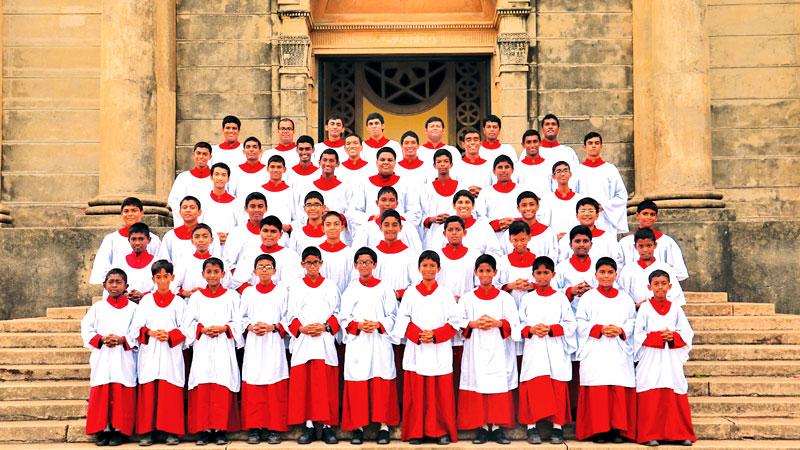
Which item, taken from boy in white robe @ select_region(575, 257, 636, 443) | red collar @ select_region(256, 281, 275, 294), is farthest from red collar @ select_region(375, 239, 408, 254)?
boy in white robe @ select_region(575, 257, 636, 443)

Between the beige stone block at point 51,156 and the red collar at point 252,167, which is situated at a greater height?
the beige stone block at point 51,156

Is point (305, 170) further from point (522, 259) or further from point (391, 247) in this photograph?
point (522, 259)

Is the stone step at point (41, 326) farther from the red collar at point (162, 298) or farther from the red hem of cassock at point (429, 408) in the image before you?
the red hem of cassock at point (429, 408)

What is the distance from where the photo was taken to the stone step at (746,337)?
1000cm

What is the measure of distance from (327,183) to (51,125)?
524 cm

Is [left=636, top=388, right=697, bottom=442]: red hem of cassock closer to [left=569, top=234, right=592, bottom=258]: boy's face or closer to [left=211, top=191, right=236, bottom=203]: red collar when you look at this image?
[left=569, top=234, right=592, bottom=258]: boy's face

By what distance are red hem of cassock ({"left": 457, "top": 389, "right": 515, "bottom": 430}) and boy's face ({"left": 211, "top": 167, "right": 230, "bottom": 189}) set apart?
12.2ft

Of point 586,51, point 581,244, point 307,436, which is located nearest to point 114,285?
point 307,436

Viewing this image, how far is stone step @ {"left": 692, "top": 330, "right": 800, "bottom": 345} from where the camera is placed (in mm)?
10000

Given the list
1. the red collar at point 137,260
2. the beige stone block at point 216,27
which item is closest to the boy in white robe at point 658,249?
the red collar at point 137,260

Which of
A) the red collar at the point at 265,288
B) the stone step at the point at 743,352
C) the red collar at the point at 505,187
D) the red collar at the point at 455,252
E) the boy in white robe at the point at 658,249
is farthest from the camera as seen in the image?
the red collar at the point at 505,187

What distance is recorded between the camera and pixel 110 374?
333 inches

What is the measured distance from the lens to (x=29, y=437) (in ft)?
28.2

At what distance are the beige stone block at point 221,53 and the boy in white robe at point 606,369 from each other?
690cm
